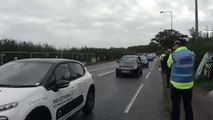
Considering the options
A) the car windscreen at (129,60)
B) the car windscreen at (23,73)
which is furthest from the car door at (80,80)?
the car windscreen at (129,60)

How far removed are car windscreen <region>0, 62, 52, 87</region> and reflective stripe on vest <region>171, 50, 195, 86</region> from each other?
8.55 ft

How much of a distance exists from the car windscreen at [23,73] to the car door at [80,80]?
116cm

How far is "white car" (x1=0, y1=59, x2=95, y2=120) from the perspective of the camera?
5355mm

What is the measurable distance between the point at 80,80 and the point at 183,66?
2.59 meters

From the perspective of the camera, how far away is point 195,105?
36.6 ft

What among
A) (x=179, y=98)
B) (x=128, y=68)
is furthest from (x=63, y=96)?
(x=128, y=68)

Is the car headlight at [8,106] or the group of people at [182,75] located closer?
the car headlight at [8,106]

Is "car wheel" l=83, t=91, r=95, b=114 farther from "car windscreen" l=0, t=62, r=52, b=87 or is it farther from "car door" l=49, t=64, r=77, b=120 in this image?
"car windscreen" l=0, t=62, r=52, b=87

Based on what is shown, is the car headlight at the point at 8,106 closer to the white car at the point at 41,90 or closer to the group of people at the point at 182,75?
the white car at the point at 41,90

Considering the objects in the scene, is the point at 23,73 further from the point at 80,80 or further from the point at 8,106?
the point at 80,80

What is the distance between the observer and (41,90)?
6.06 m

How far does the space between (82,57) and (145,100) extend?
123 feet

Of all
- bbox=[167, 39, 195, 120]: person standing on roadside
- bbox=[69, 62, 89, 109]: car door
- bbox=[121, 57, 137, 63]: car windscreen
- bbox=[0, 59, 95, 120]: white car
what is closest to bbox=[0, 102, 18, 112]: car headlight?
bbox=[0, 59, 95, 120]: white car

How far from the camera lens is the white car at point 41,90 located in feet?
17.6
